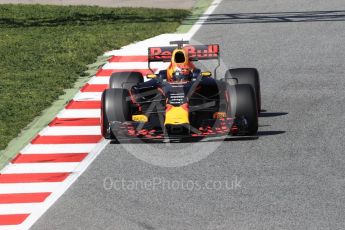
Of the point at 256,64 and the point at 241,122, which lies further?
the point at 256,64

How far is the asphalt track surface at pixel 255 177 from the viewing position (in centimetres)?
1623

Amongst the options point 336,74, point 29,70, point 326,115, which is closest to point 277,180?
point 326,115

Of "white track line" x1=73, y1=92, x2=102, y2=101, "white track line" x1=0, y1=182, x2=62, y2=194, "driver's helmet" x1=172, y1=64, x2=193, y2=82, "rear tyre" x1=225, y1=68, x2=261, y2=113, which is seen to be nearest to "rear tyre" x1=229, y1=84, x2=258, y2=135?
"driver's helmet" x1=172, y1=64, x2=193, y2=82

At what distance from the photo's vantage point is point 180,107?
65.2 ft

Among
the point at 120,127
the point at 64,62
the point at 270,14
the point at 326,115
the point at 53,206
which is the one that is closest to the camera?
the point at 53,206

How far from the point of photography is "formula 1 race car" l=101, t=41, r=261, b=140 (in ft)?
64.5

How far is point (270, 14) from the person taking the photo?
A: 111ft

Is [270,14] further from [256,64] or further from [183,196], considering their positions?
[183,196]

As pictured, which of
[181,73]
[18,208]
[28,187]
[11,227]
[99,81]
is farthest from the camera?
[99,81]

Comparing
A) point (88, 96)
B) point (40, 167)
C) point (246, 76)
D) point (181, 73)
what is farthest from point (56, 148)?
point (88, 96)

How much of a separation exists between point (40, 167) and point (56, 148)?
1.21 m

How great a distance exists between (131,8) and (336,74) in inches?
407

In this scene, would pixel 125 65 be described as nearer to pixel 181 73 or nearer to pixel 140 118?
pixel 181 73

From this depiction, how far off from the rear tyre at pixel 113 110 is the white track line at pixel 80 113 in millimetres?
2520
